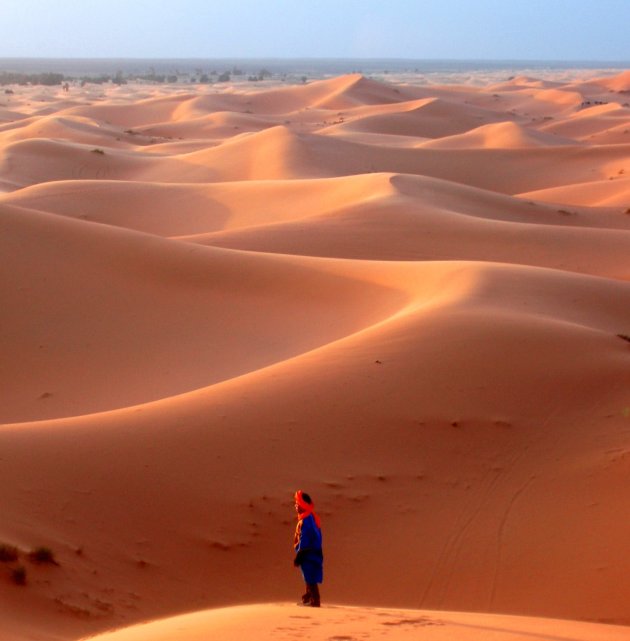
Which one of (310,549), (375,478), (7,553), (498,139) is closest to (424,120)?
(498,139)

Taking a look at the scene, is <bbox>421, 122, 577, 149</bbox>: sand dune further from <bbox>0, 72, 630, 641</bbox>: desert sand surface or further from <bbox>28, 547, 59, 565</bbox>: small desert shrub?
<bbox>28, 547, 59, 565</bbox>: small desert shrub

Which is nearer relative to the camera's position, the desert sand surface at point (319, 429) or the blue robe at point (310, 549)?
the blue robe at point (310, 549)

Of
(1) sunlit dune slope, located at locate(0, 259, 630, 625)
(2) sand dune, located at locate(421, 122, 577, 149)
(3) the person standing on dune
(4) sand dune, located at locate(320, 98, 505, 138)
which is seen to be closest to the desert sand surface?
(1) sunlit dune slope, located at locate(0, 259, 630, 625)

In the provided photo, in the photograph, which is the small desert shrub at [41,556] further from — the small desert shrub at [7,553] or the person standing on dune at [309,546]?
the person standing on dune at [309,546]

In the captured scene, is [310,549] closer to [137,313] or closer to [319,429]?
[319,429]

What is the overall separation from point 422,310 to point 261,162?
845 inches

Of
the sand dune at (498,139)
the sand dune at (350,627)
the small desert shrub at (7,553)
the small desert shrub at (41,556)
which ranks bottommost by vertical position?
the sand dune at (498,139)

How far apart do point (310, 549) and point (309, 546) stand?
21 mm

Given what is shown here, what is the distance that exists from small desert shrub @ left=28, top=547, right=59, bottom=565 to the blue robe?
1825 millimetres

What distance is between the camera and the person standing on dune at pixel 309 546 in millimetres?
5668

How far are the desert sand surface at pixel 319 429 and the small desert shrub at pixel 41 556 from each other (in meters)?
0.04

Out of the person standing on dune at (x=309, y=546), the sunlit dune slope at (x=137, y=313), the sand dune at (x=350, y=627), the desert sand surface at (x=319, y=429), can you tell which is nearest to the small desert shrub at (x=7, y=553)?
the desert sand surface at (x=319, y=429)

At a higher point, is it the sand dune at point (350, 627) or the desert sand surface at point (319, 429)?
the sand dune at point (350, 627)

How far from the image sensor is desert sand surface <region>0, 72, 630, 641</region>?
6.62 metres
